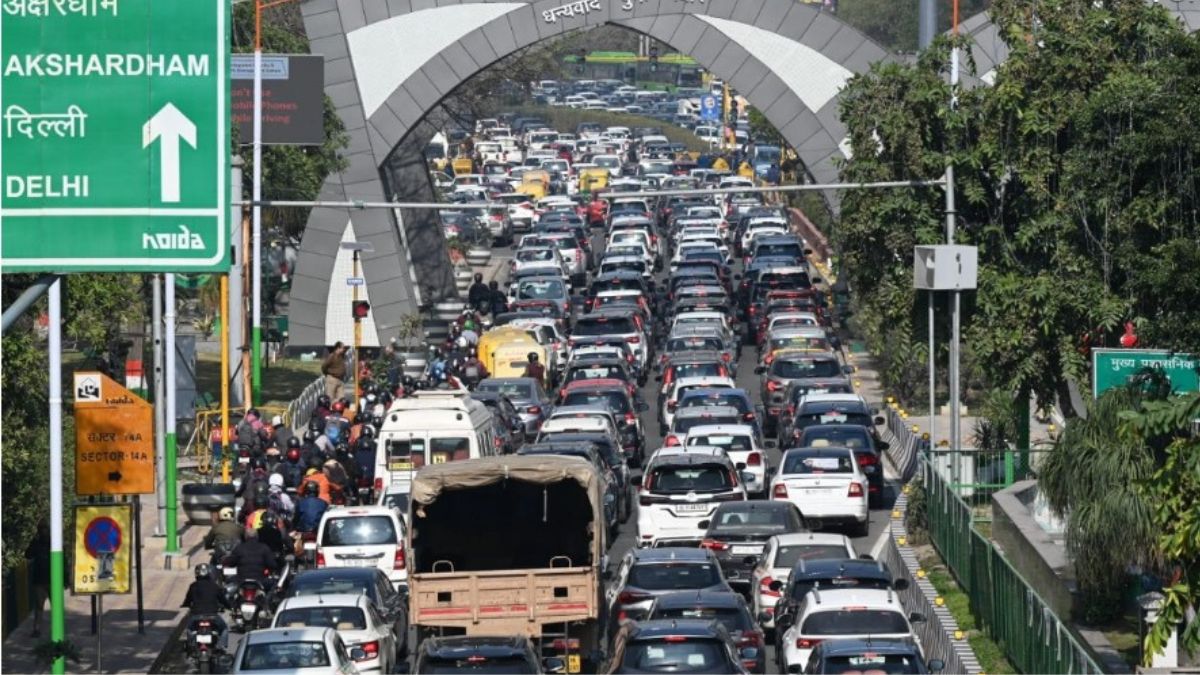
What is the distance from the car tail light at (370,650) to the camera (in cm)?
2706

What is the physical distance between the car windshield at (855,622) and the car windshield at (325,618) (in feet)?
14.7

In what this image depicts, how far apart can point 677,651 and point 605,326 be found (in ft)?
111

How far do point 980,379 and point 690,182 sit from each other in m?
51.7

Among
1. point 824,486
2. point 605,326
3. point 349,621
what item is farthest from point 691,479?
point 605,326

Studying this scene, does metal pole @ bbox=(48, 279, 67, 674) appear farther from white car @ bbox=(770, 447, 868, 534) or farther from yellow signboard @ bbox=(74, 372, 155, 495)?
white car @ bbox=(770, 447, 868, 534)

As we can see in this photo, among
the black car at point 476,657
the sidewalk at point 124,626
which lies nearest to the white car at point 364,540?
the sidewalk at point 124,626

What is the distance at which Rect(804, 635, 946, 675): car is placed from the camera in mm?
23828

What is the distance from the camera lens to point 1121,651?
1153 inches

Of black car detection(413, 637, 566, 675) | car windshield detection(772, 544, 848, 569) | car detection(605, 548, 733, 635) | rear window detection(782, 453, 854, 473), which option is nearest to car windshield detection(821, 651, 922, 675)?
black car detection(413, 637, 566, 675)

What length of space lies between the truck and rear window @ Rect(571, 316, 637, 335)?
89.7 ft

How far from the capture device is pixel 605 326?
57.9 m

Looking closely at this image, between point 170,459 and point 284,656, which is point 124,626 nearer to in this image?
point 170,459

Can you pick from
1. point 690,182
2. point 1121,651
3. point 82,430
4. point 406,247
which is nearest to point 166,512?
point 82,430

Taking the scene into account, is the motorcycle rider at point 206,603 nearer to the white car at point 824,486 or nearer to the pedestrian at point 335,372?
the white car at point 824,486
